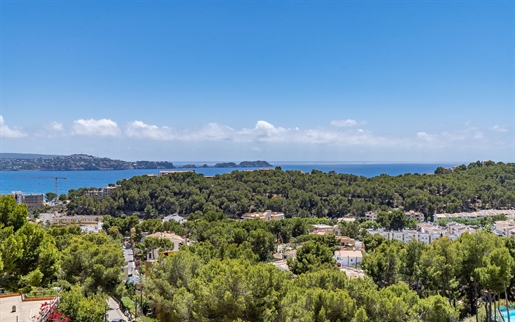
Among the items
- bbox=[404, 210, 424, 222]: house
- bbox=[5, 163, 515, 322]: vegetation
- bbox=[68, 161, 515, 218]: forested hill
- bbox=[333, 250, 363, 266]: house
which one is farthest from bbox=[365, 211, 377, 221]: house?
bbox=[333, 250, 363, 266]: house

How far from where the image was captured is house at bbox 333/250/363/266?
2378 centimetres

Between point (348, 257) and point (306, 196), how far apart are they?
26.9m

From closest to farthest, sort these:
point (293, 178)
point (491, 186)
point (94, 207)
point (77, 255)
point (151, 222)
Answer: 1. point (77, 255)
2. point (151, 222)
3. point (94, 207)
4. point (491, 186)
5. point (293, 178)

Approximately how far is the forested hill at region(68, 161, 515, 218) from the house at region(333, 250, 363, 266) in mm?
23195

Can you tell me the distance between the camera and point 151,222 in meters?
30.7

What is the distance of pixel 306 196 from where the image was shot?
2010 inches

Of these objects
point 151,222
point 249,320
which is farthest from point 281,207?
point 249,320

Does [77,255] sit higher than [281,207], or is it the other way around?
[77,255]

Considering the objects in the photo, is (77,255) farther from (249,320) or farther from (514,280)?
(514,280)

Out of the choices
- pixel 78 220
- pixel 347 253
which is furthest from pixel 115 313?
pixel 78 220

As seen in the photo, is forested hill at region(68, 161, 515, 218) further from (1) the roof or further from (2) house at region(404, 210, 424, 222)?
(1) the roof

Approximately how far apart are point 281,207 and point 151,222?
22.6 m

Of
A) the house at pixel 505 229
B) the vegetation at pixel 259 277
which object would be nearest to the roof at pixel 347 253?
the vegetation at pixel 259 277

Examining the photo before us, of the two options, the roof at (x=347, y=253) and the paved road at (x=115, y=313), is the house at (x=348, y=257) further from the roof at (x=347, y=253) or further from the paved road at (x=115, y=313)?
the paved road at (x=115, y=313)
